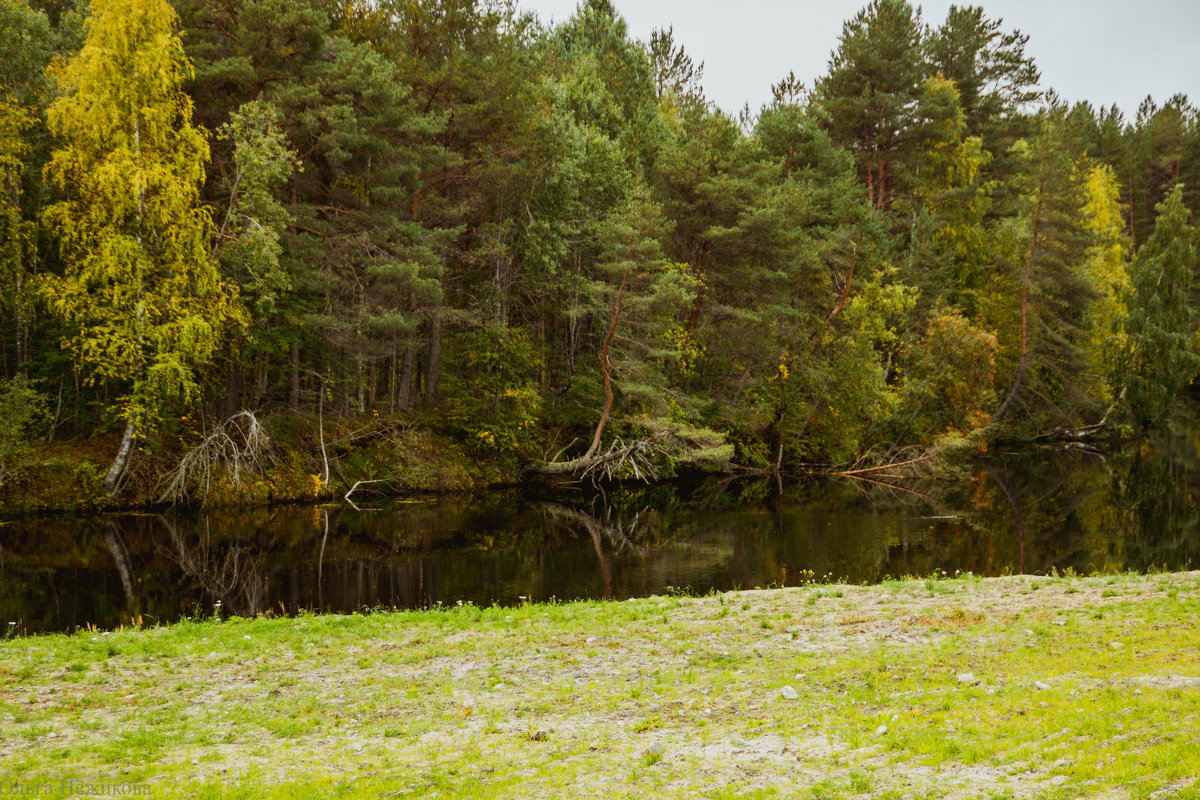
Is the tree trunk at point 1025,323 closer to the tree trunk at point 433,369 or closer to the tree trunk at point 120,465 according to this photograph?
the tree trunk at point 433,369

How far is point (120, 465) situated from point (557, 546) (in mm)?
15394

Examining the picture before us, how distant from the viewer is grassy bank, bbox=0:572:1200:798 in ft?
23.9

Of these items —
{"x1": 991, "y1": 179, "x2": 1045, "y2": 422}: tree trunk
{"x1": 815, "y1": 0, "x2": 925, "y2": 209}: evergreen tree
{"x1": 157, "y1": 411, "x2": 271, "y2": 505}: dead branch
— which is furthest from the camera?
{"x1": 815, "y1": 0, "x2": 925, "y2": 209}: evergreen tree

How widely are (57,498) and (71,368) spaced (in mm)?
5365

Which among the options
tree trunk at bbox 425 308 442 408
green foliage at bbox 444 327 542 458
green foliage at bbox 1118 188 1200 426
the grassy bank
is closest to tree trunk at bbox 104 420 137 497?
green foliage at bbox 444 327 542 458

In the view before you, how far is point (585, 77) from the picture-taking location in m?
44.9

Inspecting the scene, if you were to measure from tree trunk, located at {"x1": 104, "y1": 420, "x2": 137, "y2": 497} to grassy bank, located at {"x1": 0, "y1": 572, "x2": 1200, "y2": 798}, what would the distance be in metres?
15.9

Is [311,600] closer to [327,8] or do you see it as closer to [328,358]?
[328,358]

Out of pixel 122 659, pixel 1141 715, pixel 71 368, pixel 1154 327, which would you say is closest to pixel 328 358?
pixel 71 368

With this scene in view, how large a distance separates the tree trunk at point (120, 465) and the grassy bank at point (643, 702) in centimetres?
1590

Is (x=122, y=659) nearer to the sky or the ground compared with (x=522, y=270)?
nearer to the ground

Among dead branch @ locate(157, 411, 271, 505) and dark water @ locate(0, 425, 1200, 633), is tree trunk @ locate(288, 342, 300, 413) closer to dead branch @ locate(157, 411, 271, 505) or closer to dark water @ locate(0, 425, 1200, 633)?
dead branch @ locate(157, 411, 271, 505)

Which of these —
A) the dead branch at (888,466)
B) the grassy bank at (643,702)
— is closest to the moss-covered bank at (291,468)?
the dead branch at (888,466)

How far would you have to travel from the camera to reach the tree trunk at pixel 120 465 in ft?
93.5
